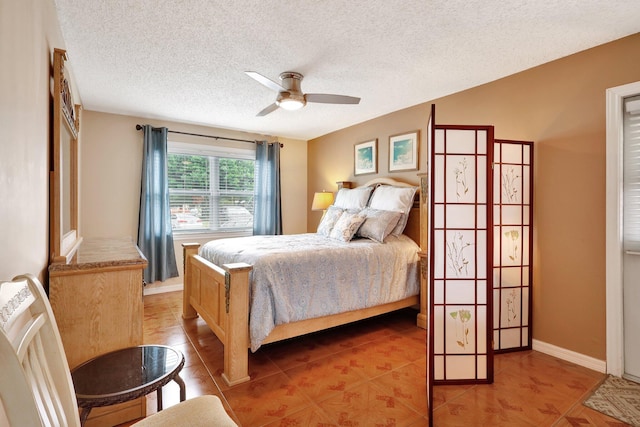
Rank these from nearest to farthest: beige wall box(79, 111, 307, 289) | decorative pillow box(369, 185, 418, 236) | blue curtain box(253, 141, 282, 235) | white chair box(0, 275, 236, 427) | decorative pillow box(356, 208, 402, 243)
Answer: white chair box(0, 275, 236, 427) → decorative pillow box(356, 208, 402, 243) → decorative pillow box(369, 185, 418, 236) → beige wall box(79, 111, 307, 289) → blue curtain box(253, 141, 282, 235)

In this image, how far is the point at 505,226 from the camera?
2643mm

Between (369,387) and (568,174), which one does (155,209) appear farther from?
(568,174)

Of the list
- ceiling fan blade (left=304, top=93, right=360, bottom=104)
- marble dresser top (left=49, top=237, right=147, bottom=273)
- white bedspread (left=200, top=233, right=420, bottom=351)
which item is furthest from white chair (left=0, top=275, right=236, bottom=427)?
ceiling fan blade (left=304, top=93, right=360, bottom=104)

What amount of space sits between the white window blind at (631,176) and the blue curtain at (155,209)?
15.7 ft

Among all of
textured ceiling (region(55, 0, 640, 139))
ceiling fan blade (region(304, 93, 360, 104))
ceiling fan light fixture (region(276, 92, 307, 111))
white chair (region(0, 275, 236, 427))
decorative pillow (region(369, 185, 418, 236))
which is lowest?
white chair (region(0, 275, 236, 427))

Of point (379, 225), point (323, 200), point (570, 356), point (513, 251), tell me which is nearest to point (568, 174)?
point (513, 251)

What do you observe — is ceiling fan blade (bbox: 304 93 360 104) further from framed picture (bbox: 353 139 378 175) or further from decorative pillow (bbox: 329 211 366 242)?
framed picture (bbox: 353 139 378 175)

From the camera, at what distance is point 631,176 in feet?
7.22

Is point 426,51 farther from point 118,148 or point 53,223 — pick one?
point 118,148

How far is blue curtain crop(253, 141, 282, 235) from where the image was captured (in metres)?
5.12

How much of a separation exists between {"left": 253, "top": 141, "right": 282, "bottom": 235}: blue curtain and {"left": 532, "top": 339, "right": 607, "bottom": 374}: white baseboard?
3759 mm

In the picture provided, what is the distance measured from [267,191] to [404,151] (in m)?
2.38

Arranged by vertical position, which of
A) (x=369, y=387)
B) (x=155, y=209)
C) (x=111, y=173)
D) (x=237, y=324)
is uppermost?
(x=111, y=173)

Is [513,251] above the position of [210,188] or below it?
below
